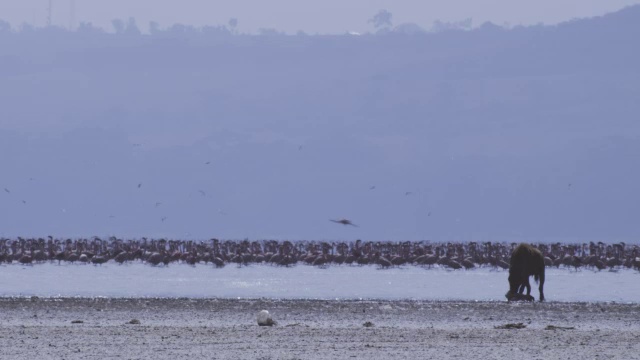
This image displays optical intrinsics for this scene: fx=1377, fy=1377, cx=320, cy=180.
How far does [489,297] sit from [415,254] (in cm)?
2035

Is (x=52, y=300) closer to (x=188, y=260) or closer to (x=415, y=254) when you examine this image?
(x=188, y=260)

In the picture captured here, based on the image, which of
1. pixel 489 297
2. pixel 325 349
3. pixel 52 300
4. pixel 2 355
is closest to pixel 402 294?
pixel 489 297

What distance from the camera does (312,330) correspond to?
20.1 metres

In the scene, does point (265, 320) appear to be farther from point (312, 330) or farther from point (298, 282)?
point (298, 282)

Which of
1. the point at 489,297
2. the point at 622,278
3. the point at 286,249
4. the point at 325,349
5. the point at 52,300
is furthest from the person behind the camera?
the point at 286,249

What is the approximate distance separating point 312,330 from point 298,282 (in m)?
17.4

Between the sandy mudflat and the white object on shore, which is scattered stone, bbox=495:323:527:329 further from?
the white object on shore

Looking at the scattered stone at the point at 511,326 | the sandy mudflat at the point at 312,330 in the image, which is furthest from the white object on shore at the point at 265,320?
the scattered stone at the point at 511,326

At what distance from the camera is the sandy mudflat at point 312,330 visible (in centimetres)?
1667

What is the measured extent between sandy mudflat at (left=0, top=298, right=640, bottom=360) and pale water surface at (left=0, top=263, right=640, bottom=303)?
3.96m

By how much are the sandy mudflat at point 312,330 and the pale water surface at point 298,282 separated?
3.96 meters

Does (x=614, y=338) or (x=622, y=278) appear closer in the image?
(x=614, y=338)

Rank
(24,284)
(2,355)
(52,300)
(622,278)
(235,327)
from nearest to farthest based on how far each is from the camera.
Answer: (2,355)
(235,327)
(52,300)
(24,284)
(622,278)

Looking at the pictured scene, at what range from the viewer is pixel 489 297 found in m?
30.5
